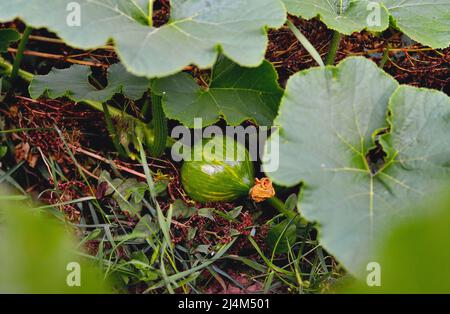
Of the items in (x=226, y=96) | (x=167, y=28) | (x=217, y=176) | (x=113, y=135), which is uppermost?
(x=167, y=28)

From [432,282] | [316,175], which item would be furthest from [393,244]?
[316,175]

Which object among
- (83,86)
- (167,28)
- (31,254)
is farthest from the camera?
(83,86)

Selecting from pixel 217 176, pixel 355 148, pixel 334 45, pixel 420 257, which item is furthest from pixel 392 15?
pixel 420 257

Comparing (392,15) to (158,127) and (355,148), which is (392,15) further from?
(158,127)

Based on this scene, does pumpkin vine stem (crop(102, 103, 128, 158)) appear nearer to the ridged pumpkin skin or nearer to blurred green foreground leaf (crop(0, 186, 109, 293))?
the ridged pumpkin skin

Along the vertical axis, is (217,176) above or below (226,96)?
below

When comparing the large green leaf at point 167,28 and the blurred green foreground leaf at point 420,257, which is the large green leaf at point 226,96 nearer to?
the large green leaf at point 167,28

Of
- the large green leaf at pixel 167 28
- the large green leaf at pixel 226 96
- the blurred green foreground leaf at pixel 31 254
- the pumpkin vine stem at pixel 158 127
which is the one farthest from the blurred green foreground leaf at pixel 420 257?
the pumpkin vine stem at pixel 158 127
